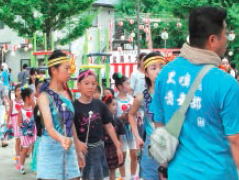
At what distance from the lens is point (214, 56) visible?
2.58m

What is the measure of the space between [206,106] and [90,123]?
2660 millimetres

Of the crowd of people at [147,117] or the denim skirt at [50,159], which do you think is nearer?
the crowd of people at [147,117]

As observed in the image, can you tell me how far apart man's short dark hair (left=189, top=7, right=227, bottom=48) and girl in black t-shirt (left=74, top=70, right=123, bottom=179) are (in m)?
2.52

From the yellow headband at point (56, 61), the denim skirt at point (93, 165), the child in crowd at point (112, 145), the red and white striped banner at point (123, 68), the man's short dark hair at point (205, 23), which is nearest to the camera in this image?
the man's short dark hair at point (205, 23)

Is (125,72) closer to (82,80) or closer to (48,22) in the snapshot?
(48,22)

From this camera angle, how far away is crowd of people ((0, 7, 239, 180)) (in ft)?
8.23

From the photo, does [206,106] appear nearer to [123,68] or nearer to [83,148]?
[83,148]

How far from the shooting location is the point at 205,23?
2.56 metres

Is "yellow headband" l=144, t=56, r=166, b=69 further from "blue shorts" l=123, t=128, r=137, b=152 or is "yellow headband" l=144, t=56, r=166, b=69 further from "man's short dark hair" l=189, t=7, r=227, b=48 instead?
"blue shorts" l=123, t=128, r=137, b=152

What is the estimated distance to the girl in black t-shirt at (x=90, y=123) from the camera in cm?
501

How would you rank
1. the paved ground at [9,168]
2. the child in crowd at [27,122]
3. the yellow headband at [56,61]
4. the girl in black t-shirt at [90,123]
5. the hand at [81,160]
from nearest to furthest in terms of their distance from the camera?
1. the yellow headband at [56,61]
2. the hand at [81,160]
3. the girl in black t-shirt at [90,123]
4. the paved ground at [9,168]
5. the child in crowd at [27,122]

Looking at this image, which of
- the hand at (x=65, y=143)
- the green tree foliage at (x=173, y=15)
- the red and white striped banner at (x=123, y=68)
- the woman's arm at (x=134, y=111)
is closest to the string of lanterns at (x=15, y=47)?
the green tree foliage at (x=173, y=15)

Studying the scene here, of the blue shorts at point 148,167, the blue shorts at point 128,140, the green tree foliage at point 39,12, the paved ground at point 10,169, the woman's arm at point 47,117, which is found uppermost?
the green tree foliage at point 39,12

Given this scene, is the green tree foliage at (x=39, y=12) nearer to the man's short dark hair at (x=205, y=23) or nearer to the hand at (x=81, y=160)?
the hand at (x=81, y=160)
